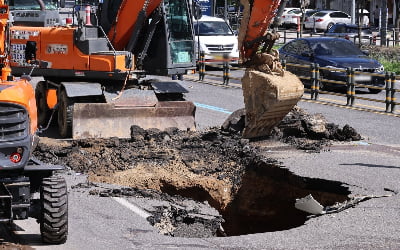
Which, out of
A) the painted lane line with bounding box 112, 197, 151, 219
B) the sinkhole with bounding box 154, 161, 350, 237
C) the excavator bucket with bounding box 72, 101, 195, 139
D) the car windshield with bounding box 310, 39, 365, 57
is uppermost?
the car windshield with bounding box 310, 39, 365, 57

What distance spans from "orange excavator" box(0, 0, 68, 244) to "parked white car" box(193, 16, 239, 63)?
2299 centimetres

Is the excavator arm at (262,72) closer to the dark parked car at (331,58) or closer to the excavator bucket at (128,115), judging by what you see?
the excavator bucket at (128,115)

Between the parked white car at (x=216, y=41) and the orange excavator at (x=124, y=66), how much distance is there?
45.7 feet

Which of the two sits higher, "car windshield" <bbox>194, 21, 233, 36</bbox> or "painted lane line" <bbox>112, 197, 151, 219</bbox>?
"car windshield" <bbox>194, 21, 233, 36</bbox>

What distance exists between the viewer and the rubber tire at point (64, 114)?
17.2 meters

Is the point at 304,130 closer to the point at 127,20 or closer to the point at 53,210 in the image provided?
the point at 127,20

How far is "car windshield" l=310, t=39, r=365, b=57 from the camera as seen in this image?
2730 centimetres

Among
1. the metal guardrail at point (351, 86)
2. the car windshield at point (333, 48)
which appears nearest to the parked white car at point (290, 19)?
the car windshield at point (333, 48)

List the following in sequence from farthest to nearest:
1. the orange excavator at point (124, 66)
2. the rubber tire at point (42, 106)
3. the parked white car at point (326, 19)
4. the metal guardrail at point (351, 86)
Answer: the parked white car at point (326, 19), the metal guardrail at point (351, 86), the rubber tire at point (42, 106), the orange excavator at point (124, 66)

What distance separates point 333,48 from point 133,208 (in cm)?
1727

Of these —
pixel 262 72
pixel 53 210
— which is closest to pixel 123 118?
pixel 262 72

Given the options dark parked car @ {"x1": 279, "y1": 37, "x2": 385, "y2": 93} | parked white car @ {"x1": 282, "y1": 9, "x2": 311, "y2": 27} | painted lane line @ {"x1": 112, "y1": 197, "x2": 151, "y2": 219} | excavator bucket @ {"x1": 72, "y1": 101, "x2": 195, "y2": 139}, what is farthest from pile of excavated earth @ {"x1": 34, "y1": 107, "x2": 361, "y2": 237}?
parked white car @ {"x1": 282, "y1": 9, "x2": 311, "y2": 27}

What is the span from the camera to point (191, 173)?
14258mm

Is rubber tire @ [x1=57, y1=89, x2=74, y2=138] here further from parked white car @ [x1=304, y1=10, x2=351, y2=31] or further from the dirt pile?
parked white car @ [x1=304, y1=10, x2=351, y2=31]
